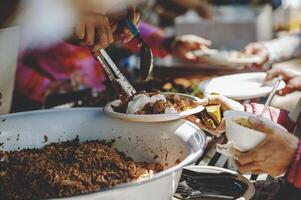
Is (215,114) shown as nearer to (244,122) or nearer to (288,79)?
(244,122)

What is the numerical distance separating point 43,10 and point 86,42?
0.27 meters

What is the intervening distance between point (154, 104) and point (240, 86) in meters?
0.94

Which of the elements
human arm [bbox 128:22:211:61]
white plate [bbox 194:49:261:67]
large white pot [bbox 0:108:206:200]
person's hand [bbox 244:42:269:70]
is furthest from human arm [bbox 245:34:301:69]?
large white pot [bbox 0:108:206:200]

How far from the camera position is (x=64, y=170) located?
1.50m

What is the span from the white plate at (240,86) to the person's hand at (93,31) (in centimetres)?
59

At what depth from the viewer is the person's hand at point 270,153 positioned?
1.41 metres

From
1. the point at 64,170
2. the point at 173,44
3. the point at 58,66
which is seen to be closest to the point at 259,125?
the point at 64,170

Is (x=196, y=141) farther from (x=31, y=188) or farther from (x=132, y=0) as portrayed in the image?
(x=132, y=0)

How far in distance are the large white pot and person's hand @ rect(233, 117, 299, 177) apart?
163mm

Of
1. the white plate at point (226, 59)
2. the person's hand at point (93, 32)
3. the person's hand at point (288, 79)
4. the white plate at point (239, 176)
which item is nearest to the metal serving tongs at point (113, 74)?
the person's hand at point (93, 32)

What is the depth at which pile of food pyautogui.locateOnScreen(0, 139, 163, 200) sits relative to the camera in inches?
53.9

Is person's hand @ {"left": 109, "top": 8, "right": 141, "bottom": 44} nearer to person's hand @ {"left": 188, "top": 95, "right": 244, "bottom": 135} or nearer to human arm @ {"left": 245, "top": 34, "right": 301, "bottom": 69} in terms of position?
person's hand @ {"left": 188, "top": 95, "right": 244, "bottom": 135}

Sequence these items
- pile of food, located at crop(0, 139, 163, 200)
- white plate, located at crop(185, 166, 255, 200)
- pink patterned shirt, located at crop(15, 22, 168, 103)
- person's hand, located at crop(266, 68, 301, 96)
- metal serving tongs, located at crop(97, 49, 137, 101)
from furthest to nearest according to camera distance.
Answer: pink patterned shirt, located at crop(15, 22, 168, 103) → person's hand, located at crop(266, 68, 301, 96) → metal serving tongs, located at crop(97, 49, 137, 101) → white plate, located at crop(185, 166, 255, 200) → pile of food, located at crop(0, 139, 163, 200)

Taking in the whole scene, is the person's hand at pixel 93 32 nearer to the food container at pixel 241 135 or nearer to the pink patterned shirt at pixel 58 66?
the food container at pixel 241 135
